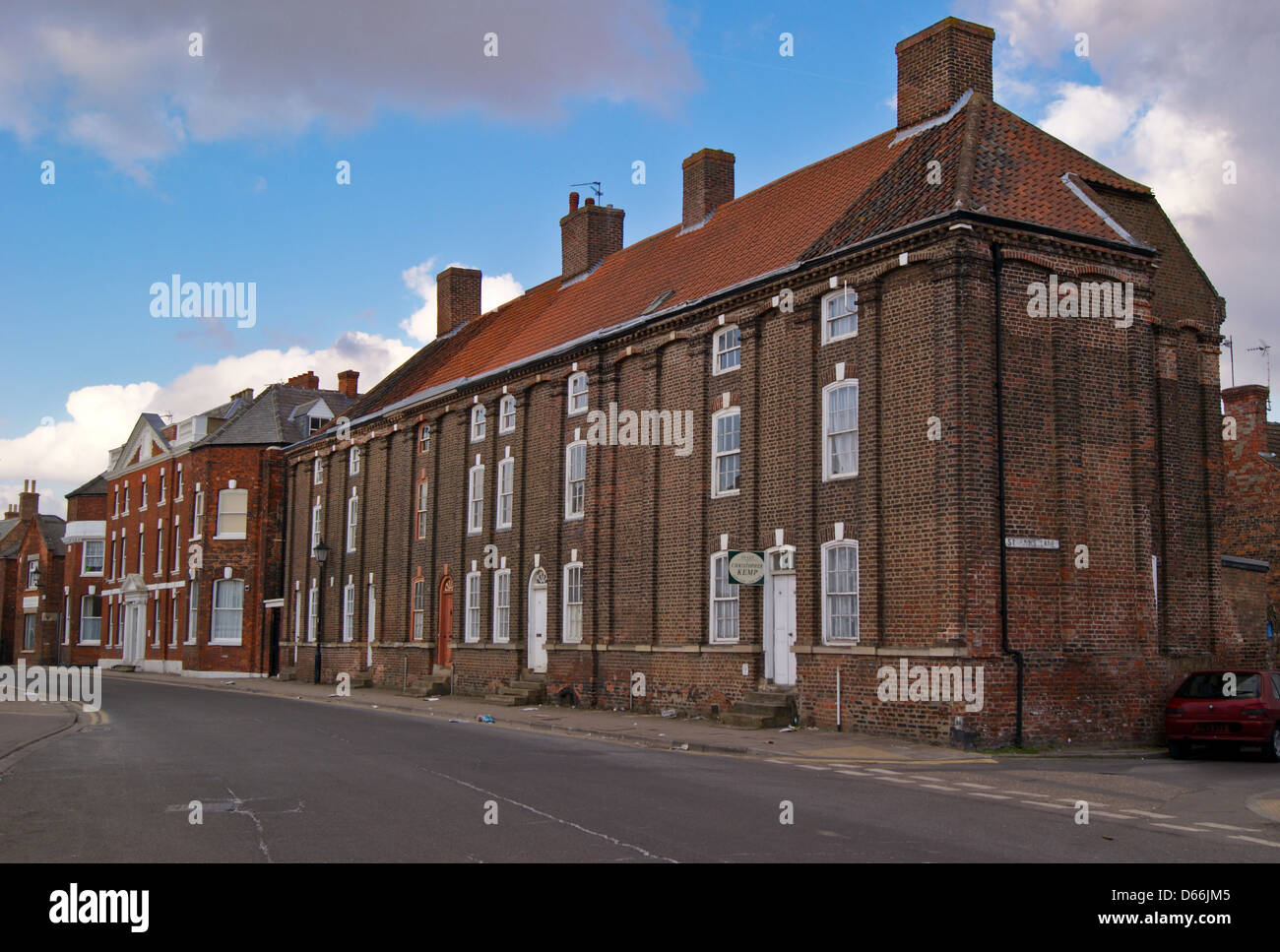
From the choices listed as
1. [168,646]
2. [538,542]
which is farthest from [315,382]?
[538,542]

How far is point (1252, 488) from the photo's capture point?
32.9 meters

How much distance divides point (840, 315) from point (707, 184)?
37.6ft

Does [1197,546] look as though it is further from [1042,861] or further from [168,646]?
[168,646]

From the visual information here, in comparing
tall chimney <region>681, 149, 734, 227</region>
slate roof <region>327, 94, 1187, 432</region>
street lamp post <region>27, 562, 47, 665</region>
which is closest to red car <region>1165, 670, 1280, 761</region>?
slate roof <region>327, 94, 1187, 432</region>

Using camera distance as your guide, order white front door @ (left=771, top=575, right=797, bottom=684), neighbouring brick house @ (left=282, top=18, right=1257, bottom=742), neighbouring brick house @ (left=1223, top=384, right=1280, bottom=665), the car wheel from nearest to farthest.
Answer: the car wheel → neighbouring brick house @ (left=282, top=18, right=1257, bottom=742) → white front door @ (left=771, top=575, right=797, bottom=684) → neighbouring brick house @ (left=1223, top=384, right=1280, bottom=665)

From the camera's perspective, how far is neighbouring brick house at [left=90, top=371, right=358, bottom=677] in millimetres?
49344

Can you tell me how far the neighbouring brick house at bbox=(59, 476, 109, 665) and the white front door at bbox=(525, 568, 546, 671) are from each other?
139 feet

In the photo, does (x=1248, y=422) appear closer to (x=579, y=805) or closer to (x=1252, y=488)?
(x=1252, y=488)

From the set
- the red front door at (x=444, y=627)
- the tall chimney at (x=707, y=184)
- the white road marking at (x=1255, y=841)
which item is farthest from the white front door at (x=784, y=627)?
the red front door at (x=444, y=627)

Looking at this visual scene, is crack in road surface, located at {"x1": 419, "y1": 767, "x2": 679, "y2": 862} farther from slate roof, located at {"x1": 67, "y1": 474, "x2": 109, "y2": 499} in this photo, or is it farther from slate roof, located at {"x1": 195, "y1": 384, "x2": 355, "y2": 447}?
slate roof, located at {"x1": 67, "y1": 474, "x2": 109, "y2": 499}

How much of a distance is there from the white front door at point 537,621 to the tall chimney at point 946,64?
14.5 m

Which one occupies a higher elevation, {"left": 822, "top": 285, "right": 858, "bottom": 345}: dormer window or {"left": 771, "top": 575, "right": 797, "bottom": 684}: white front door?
{"left": 822, "top": 285, "right": 858, "bottom": 345}: dormer window

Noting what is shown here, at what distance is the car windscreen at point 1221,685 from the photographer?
19125 millimetres

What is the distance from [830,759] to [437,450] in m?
22.1
